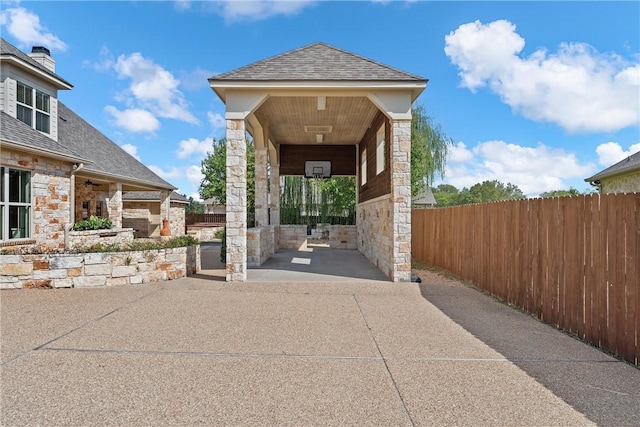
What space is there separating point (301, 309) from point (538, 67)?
1240 centimetres

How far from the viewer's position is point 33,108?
9.56 metres

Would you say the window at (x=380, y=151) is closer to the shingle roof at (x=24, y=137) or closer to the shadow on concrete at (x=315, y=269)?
the shadow on concrete at (x=315, y=269)

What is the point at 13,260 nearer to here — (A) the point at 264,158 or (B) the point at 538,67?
(A) the point at 264,158

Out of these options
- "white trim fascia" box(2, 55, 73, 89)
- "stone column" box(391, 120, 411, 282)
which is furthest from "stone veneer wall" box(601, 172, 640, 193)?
"white trim fascia" box(2, 55, 73, 89)

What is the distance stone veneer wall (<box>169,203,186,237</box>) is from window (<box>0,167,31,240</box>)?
9.99 m

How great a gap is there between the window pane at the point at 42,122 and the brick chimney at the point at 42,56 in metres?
2.36

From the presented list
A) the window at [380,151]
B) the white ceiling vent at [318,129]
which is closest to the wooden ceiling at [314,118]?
the white ceiling vent at [318,129]

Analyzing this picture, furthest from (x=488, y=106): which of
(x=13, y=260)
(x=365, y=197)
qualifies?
(x=13, y=260)

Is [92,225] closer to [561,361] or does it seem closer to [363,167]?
[363,167]

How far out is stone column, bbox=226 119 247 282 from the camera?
6.76 m

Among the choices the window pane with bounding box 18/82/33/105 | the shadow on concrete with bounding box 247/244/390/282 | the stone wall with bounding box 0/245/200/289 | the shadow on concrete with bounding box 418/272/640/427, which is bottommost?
the shadow on concrete with bounding box 418/272/640/427

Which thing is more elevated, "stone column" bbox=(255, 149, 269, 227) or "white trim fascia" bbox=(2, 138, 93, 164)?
"white trim fascia" bbox=(2, 138, 93, 164)

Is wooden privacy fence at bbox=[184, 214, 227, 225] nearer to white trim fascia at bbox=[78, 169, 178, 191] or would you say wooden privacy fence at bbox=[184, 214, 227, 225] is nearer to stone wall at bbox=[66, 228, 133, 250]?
white trim fascia at bbox=[78, 169, 178, 191]

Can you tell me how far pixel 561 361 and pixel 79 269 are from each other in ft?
23.7
